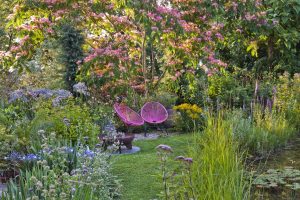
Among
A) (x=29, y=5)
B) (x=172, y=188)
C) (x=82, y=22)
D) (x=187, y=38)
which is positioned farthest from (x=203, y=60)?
(x=172, y=188)

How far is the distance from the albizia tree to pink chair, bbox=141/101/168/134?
81 centimetres

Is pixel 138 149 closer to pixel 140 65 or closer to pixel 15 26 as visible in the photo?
pixel 140 65

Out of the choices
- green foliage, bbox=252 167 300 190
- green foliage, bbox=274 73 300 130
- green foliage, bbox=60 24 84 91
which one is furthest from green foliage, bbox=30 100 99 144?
green foliage, bbox=60 24 84 91

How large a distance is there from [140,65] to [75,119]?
412cm

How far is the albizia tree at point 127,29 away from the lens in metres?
8.23

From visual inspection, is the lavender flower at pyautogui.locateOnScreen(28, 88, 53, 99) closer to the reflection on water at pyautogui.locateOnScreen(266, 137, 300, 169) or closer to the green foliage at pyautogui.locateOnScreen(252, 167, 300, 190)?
the reflection on water at pyautogui.locateOnScreen(266, 137, 300, 169)

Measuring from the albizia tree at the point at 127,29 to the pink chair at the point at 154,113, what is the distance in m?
0.81

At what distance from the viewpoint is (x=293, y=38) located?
1080cm

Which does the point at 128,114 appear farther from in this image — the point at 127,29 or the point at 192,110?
the point at 127,29

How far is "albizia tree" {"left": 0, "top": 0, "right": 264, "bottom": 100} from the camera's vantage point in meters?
8.23

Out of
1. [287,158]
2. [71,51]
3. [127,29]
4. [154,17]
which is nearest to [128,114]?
[154,17]

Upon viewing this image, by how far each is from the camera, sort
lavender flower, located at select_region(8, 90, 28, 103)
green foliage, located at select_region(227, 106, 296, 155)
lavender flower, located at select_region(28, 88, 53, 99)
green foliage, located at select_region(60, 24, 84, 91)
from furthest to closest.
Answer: green foliage, located at select_region(60, 24, 84, 91) → lavender flower, located at select_region(28, 88, 53, 99) → lavender flower, located at select_region(8, 90, 28, 103) → green foliage, located at select_region(227, 106, 296, 155)

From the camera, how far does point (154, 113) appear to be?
332 inches

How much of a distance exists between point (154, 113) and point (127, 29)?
202 cm
